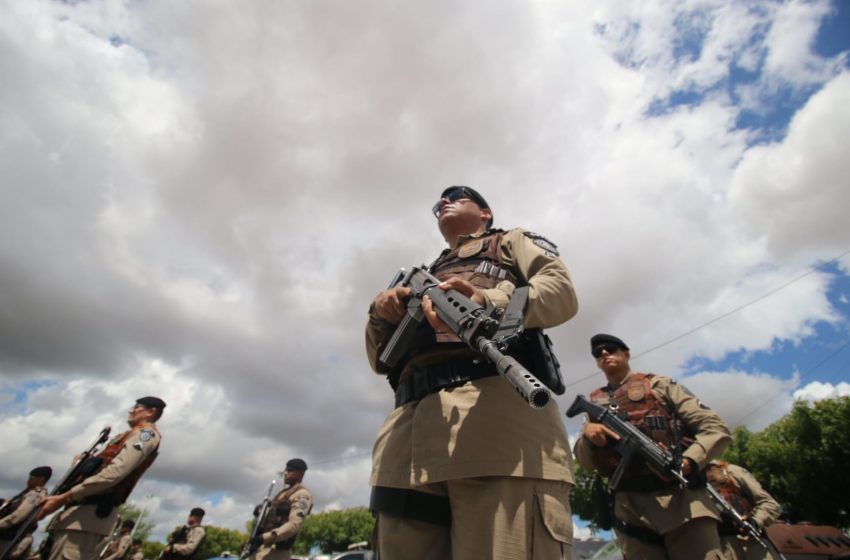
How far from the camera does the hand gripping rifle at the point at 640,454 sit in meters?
3.72

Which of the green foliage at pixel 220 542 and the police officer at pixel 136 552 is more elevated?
the green foliage at pixel 220 542

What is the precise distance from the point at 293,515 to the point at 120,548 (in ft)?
28.7

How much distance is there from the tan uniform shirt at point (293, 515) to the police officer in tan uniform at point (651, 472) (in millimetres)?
5959

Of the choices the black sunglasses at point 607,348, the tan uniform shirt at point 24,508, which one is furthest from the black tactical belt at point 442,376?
the tan uniform shirt at point 24,508

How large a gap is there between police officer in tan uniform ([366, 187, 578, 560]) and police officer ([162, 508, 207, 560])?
11032 mm

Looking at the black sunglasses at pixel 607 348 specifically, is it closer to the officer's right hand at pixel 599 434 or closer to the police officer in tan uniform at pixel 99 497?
the officer's right hand at pixel 599 434

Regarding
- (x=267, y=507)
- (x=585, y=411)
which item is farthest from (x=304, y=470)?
(x=585, y=411)

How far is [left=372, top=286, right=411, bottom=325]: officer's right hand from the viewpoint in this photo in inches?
91.9

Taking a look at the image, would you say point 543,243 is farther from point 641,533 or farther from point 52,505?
point 52,505


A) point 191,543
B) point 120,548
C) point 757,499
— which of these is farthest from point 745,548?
point 120,548

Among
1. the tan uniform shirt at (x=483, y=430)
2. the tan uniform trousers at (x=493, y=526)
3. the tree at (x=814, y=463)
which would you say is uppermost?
the tree at (x=814, y=463)

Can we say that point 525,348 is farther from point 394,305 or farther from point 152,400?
point 152,400

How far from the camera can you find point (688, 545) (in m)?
3.40

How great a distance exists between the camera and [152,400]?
6.13 m
